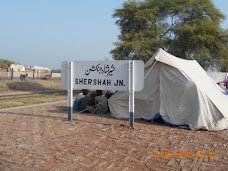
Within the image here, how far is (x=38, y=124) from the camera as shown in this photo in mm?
8836

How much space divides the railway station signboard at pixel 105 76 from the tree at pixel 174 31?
19603mm

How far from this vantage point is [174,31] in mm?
32312

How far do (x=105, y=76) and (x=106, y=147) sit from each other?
3269mm

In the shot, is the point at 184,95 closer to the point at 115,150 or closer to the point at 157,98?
the point at 157,98

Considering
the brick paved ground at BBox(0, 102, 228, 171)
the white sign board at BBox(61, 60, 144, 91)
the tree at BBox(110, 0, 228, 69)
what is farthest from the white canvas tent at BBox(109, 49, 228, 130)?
the tree at BBox(110, 0, 228, 69)

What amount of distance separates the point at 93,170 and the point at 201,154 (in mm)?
2125

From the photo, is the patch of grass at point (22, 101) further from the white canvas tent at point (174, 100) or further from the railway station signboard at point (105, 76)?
the white canvas tent at point (174, 100)

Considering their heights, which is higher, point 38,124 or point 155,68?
point 155,68

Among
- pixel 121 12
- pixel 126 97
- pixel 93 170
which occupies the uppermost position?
pixel 121 12

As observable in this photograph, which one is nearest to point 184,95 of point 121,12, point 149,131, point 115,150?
point 149,131

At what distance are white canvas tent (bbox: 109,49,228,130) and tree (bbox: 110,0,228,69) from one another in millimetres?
19217
